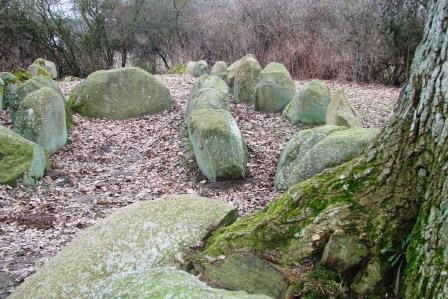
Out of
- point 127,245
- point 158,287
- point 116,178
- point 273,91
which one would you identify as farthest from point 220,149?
point 158,287

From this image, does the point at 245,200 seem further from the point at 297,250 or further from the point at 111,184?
the point at 297,250

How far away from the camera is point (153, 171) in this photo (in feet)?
24.0

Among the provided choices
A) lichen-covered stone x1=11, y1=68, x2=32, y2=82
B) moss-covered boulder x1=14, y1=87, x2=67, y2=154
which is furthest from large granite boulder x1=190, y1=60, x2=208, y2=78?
moss-covered boulder x1=14, y1=87, x2=67, y2=154

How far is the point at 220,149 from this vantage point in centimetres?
642

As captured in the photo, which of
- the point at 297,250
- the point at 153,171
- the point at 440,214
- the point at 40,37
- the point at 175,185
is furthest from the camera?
the point at 40,37

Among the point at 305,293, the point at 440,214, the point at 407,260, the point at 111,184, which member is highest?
the point at 440,214

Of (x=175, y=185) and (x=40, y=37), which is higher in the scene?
(x=40, y=37)

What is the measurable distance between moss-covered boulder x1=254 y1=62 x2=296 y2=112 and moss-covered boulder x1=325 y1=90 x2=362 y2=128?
2151 mm

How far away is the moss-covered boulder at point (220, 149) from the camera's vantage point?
6.40 m

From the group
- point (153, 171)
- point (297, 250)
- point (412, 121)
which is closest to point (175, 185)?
point (153, 171)

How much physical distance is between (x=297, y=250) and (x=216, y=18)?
57.9ft

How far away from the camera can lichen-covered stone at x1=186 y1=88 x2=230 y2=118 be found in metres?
8.76

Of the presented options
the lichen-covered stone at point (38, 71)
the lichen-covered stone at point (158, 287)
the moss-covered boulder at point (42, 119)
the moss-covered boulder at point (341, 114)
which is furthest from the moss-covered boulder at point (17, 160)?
the lichen-covered stone at point (38, 71)

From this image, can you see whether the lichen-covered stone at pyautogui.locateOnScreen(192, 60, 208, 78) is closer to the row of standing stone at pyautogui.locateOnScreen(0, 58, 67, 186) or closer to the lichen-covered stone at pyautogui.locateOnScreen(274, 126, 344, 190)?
the row of standing stone at pyautogui.locateOnScreen(0, 58, 67, 186)
